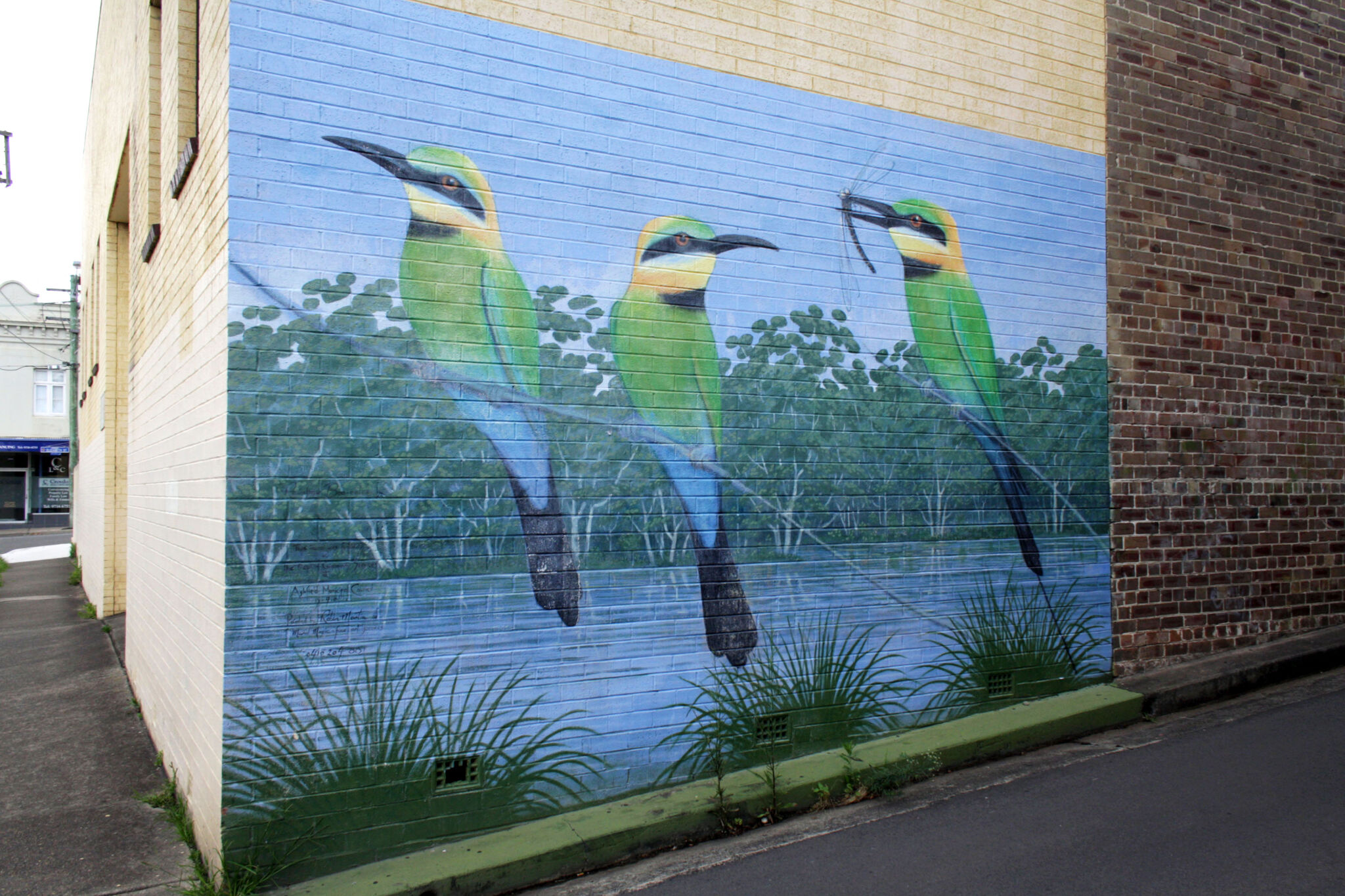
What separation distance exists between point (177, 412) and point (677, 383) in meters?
2.90

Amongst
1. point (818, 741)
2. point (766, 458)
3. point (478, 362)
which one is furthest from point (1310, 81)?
point (478, 362)

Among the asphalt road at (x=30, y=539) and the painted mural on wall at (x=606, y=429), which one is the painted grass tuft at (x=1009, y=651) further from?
the asphalt road at (x=30, y=539)

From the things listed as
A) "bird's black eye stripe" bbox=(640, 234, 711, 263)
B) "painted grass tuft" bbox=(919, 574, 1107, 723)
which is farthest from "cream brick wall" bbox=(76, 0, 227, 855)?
"painted grass tuft" bbox=(919, 574, 1107, 723)

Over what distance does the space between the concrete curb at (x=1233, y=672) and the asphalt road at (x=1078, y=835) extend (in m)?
0.66

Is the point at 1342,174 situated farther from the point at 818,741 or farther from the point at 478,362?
the point at 478,362

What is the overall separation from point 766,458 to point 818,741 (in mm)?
1722

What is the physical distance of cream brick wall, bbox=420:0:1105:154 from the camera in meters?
5.10

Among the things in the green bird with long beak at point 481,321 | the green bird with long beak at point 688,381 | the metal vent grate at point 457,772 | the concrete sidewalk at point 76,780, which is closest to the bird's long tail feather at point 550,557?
the green bird with long beak at point 481,321

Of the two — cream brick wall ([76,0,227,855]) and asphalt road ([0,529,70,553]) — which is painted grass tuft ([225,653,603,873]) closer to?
cream brick wall ([76,0,227,855])

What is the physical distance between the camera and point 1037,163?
644cm

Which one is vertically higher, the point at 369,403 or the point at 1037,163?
the point at 1037,163

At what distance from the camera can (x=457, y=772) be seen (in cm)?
449

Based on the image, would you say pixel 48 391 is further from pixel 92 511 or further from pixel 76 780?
pixel 76 780

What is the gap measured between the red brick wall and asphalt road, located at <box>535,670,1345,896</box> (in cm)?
152
